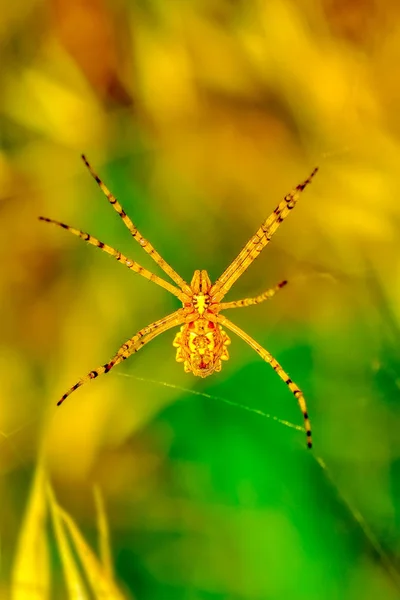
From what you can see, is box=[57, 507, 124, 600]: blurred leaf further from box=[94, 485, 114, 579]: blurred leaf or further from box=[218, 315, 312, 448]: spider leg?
box=[218, 315, 312, 448]: spider leg

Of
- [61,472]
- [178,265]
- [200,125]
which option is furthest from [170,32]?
[61,472]

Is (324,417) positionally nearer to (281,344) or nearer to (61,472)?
(281,344)

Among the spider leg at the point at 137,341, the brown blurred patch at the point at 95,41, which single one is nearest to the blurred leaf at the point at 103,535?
the spider leg at the point at 137,341

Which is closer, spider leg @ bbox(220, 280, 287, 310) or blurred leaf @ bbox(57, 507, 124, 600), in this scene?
spider leg @ bbox(220, 280, 287, 310)

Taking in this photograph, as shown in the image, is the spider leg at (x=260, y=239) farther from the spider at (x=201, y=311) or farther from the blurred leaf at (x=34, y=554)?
the blurred leaf at (x=34, y=554)

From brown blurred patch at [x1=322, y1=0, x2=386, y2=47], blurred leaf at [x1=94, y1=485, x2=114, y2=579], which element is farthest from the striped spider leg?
blurred leaf at [x1=94, y1=485, x2=114, y2=579]

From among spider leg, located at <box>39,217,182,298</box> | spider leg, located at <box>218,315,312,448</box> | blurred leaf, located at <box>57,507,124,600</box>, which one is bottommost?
blurred leaf, located at <box>57,507,124,600</box>

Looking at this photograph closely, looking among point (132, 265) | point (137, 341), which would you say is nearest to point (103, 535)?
point (137, 341)
